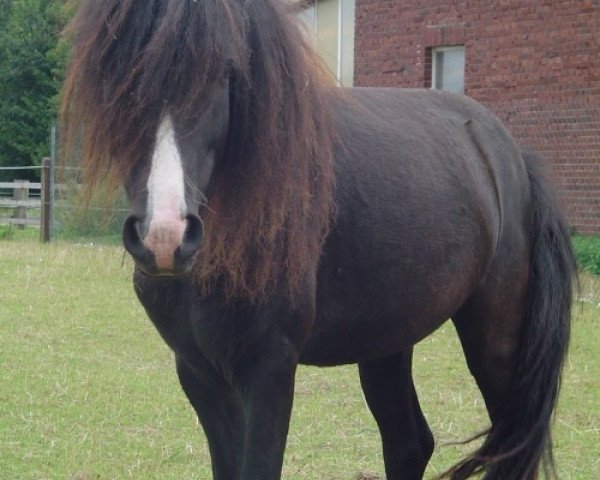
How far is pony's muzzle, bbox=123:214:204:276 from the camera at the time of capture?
7.66 feet

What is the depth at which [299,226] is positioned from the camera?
293 cm

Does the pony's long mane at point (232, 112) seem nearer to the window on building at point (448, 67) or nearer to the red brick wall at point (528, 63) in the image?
the red brick wall at point (528, 63)

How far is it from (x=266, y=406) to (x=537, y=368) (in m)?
1.63

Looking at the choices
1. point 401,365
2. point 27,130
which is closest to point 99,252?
point 401,365

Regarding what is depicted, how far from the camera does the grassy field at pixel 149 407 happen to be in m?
4.93

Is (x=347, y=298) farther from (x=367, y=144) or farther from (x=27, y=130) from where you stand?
(x=27, y=130)

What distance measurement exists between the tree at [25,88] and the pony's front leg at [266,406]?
22725 mm

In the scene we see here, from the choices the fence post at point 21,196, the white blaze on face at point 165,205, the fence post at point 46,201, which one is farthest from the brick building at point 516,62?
the fence post at point 21,196

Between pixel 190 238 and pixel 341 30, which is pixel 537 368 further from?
pixel 341 30

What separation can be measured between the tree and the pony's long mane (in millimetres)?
22608

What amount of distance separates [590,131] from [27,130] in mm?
21116

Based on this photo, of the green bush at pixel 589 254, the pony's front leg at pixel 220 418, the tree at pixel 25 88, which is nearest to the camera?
the pony's front leg at pixel 220 418

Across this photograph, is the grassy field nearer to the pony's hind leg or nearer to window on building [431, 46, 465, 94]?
the pony's hind leg

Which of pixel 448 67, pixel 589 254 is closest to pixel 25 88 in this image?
pixel 448 67
